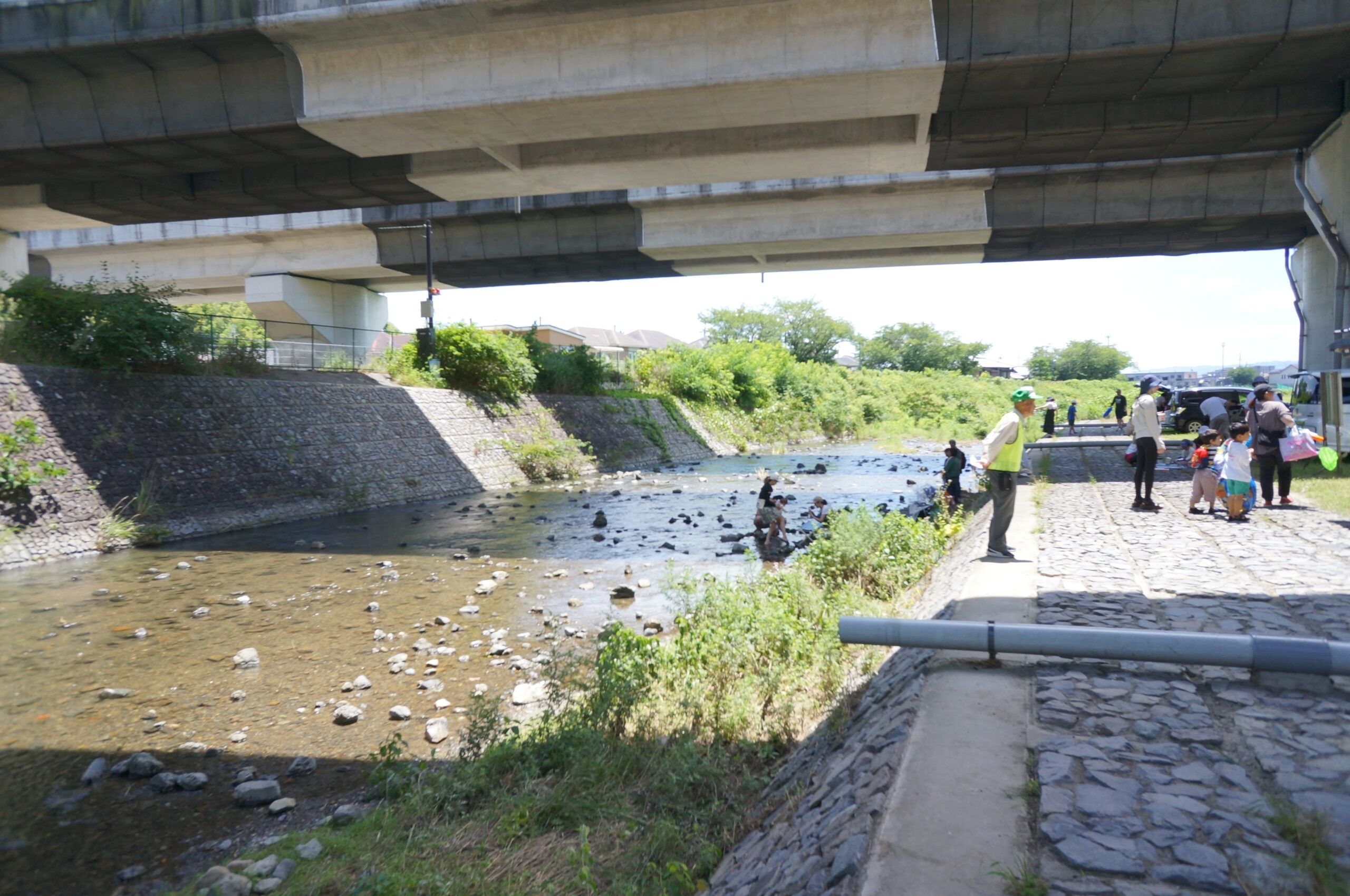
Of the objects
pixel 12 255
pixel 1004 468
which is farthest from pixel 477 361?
pixel 1004 468

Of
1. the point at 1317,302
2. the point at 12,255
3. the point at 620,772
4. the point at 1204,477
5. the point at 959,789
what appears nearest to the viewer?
the point at 959,789

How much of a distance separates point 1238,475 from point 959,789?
968 centimetres

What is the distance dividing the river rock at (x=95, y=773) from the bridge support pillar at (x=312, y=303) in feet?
78.2

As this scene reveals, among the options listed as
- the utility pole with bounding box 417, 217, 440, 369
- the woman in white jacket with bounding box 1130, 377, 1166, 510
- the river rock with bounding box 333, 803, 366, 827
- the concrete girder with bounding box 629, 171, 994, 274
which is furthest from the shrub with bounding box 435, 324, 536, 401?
the river rock with bounding box 333, 803, 366, 827

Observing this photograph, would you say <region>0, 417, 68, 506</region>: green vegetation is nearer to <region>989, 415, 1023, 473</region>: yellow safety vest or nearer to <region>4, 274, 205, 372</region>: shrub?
<region>4, 274, 205, 372</region>: shrub

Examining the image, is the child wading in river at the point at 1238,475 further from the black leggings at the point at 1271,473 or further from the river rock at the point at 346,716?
the river rock at the point at 346,716

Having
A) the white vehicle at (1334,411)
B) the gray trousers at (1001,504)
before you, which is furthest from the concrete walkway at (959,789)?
the white vehicle at (1334,411)

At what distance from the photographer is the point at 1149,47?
1069 centimetres

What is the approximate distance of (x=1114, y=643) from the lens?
454 cm

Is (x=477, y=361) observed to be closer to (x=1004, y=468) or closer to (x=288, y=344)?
(x=288, y=344)

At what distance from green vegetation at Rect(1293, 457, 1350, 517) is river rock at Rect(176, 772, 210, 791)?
13.3m

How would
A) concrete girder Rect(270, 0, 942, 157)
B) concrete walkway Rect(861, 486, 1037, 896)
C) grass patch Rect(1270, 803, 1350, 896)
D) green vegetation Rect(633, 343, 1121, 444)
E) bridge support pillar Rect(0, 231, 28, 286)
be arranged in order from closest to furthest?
grass patch Rect(1270, 803, 1350, 896) → concrete walkway Rect(861, 486, 1037, 896) → concrete girder Rect(270, 0, 942, 157) → bridge support pillar Rect(0, 231, 28, 286) → green vegetation Rect(633, 343, 1121, 444)

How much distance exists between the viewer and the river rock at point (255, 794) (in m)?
5.04

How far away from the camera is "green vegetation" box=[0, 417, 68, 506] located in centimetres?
1242
